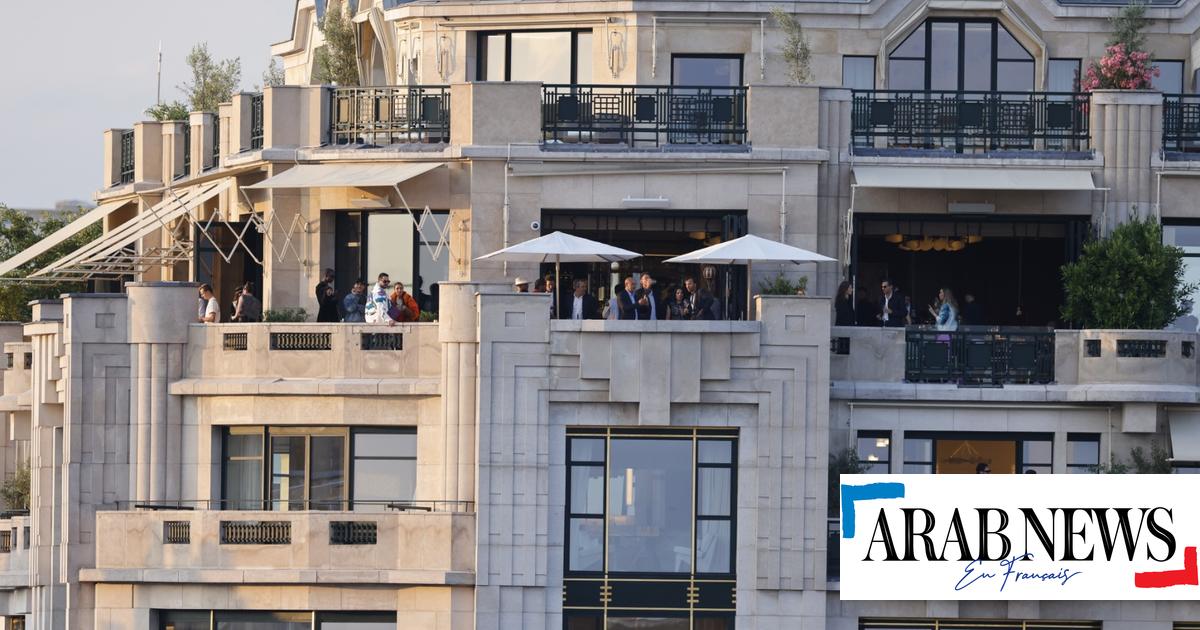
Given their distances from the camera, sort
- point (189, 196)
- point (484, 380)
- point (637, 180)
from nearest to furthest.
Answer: point (484, 380) < point (637, 180) < point (189, 196)

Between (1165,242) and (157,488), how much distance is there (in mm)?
19623

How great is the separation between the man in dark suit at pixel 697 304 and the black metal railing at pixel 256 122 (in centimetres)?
974

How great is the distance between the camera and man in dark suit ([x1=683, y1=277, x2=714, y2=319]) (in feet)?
170

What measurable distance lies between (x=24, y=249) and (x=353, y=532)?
22.3 meters

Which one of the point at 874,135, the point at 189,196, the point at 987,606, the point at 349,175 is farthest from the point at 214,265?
the point at 987,606

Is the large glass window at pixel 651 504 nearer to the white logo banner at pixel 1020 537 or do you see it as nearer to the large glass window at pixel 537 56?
the white logo banner at pixel 1020 537

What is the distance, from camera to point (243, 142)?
185 ft

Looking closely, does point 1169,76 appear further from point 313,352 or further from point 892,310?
point 313,352

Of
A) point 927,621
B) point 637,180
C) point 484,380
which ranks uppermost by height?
point 637,180

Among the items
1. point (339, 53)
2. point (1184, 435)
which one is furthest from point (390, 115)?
point (1184, 435)

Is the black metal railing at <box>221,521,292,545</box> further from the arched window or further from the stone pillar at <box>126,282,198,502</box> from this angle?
the arched window

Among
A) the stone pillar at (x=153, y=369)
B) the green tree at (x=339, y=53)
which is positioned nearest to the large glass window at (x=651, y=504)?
the stone pillar at (x=153, y=369)

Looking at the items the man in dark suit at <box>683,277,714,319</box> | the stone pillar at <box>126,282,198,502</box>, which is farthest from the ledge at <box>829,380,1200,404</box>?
the stone pillar at <box>126,282,198,502</box>

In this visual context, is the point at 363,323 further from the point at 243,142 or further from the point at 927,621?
the point at 927,621
